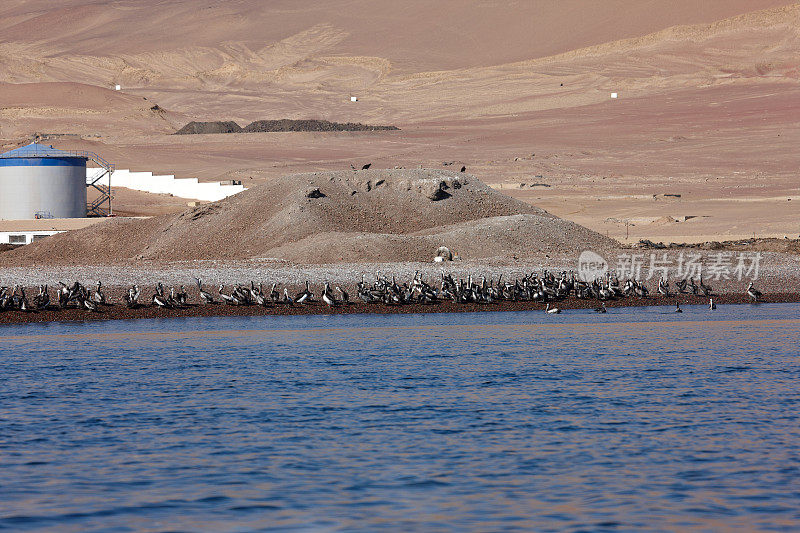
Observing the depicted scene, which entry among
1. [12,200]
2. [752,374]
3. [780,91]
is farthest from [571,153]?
[752,374]

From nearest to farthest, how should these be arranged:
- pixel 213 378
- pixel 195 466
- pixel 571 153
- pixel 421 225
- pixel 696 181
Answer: pixel 195 466 < pixel 213 378 < pixel 421 225 < pixel 696 181 < pixel 571 153

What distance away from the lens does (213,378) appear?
2931 cm

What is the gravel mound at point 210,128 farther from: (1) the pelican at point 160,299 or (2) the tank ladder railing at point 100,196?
(1) the pelican at point 160,299

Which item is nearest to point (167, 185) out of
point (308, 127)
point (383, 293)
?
point (308, 127)

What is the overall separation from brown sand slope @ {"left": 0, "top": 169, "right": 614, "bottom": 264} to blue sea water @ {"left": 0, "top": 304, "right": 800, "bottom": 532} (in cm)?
1901

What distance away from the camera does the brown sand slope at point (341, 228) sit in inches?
2274

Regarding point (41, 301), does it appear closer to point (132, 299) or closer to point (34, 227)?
point (132, 299)

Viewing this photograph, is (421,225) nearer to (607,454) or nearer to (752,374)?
(752,374)

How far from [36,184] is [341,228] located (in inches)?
1185

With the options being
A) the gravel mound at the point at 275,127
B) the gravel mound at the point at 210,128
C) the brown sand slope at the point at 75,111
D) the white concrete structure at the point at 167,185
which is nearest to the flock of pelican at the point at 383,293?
the white concrete structure at the point at 167,185

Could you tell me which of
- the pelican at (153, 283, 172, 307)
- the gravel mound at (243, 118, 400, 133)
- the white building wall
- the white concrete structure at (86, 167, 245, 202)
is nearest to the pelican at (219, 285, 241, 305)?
the pelican at (153, 283, 172, 307)

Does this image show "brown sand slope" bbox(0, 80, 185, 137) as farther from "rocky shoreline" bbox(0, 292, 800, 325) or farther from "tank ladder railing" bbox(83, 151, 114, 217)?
"rocky shoreline" bbox(0, 292, 800, 325)

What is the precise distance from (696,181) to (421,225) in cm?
5474

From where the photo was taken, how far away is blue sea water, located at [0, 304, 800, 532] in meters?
16.4
